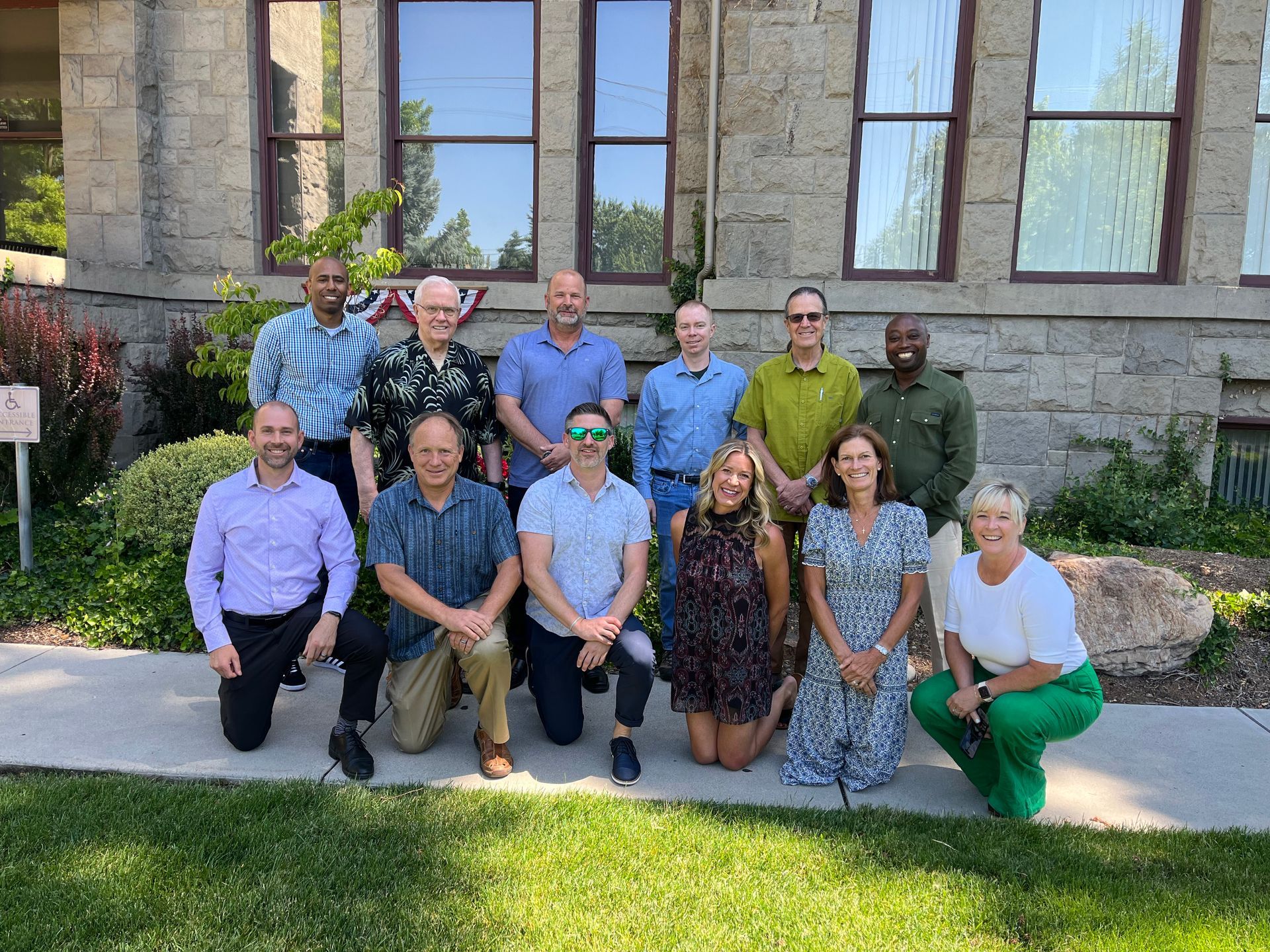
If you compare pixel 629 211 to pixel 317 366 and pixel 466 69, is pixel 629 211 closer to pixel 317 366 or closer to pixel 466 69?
pixel 466 69

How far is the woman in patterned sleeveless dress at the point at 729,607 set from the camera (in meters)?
3.55

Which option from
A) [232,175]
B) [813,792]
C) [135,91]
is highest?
[135,91]

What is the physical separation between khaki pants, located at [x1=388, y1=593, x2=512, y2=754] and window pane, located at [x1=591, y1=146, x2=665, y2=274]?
4.77 m

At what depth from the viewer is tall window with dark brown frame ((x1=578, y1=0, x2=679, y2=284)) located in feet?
24.8

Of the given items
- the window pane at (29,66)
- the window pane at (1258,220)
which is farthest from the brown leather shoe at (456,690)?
the window pane at (29,66)

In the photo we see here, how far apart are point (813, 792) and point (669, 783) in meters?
0.57

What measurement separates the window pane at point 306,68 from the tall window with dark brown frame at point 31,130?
248cm

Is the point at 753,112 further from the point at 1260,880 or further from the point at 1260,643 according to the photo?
the point at 1260,880

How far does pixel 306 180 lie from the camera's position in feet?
26.1

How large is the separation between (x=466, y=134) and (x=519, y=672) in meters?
5.29

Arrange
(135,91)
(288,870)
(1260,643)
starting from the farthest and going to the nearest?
(135,91) < (1260,643) < (288,870)

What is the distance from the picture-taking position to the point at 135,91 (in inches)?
292

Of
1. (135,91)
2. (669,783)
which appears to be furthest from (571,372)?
(135,91)

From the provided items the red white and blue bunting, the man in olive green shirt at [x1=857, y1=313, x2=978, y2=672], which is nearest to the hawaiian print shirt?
the man in olive green shirt at [x1=857, y1=313, x2=978, y2=672]
